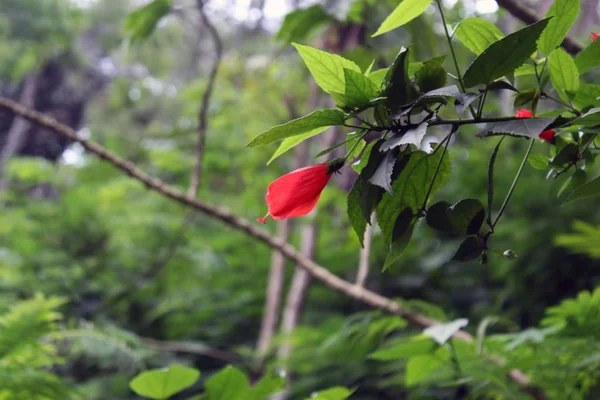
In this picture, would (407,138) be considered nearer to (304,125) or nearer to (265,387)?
(304,125)

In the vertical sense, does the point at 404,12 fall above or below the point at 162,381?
above

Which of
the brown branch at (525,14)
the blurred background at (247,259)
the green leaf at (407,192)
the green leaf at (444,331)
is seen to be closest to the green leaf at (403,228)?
the green leaf at (407,192)

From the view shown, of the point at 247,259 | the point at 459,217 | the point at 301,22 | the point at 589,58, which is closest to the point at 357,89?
the point at 459,217

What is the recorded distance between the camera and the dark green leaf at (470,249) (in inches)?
16.9

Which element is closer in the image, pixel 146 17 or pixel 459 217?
pixel 459 217

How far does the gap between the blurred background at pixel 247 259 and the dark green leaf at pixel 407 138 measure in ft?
2.18

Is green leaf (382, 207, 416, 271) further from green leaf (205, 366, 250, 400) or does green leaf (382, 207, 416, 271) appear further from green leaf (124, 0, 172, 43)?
green leaf (124, 0, 172, 43)

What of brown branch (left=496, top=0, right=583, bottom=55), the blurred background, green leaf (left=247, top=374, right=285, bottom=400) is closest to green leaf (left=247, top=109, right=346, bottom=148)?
green leaf (left=247, top=374, right=285, bottom=400)

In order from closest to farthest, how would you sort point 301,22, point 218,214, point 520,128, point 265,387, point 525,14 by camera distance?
point 520,128 → point 265,387 → point 525,14 → point 301,22 → point 218,214

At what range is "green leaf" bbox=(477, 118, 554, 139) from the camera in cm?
36

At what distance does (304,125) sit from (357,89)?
5cm

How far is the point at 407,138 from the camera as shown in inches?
14.9

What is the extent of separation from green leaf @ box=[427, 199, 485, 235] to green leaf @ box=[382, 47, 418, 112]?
92 millimetres

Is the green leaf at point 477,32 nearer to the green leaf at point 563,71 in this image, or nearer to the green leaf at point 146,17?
the green leaf at point 563,71
